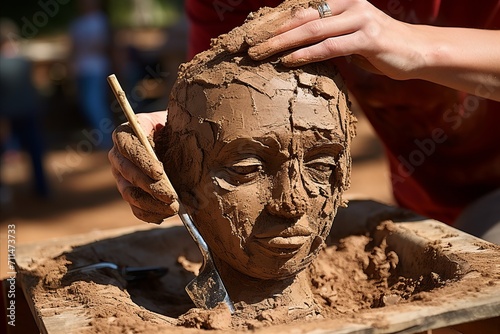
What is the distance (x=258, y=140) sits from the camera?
2287 mm

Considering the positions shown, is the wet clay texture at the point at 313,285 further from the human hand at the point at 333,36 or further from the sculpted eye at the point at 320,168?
the human hand at the point at 333,36

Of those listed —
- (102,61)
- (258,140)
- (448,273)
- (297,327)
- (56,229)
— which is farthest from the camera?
(102,61)

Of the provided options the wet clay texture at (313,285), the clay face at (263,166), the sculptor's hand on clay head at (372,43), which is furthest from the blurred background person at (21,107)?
the sculptor's hand on clay head at (372,43)

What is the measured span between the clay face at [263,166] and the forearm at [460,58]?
1.18 ft

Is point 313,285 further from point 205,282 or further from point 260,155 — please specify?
point 260,155

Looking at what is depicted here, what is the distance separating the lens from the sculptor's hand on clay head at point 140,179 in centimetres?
228

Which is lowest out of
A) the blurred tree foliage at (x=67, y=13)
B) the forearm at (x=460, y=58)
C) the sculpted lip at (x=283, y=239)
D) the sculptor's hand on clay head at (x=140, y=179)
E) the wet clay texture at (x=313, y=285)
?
the blurred tree foliage at (x=67, y=13)

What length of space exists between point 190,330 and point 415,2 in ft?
5.71

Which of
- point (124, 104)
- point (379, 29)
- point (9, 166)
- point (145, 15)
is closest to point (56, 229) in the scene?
point (9, 166)

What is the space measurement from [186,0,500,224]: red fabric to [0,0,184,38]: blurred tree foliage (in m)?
11.5

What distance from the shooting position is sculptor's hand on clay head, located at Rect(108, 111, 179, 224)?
2.28m

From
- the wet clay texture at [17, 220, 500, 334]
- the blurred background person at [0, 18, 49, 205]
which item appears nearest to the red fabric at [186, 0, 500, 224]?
the wet clay texture at [17, 220, 500, 334]

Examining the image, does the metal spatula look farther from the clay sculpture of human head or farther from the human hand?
the human hand

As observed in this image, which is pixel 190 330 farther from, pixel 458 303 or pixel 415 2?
pixel 415 2
